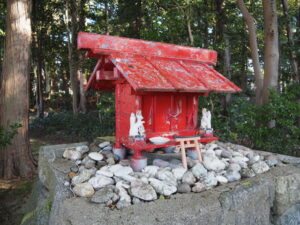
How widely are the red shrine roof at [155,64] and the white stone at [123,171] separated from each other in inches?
45.8

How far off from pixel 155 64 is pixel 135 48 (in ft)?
1.30

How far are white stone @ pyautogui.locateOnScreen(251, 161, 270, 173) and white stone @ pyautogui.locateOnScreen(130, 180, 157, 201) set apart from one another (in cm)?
177

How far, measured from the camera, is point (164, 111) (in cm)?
372

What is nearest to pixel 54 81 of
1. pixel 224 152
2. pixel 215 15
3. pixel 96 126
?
pixel 96 126

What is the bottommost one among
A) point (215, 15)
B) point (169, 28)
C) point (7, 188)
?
point (7, 188)

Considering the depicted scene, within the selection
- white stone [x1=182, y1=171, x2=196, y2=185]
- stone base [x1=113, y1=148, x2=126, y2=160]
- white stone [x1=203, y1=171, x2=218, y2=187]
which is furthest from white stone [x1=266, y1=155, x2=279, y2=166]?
stone base [x1=113, y1=148, x2=126, y2=160]

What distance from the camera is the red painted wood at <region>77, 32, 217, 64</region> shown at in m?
3.09

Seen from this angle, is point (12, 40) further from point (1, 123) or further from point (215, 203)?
point (215, 203)

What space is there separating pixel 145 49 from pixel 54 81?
2562cm

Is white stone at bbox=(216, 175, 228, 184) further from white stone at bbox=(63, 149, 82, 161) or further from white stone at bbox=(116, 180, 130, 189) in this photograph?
white stone at bbox=(63, 149, 82, 161)

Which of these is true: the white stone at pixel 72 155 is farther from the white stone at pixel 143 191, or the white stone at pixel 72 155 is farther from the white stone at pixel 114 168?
the white stone at pixel 143 191

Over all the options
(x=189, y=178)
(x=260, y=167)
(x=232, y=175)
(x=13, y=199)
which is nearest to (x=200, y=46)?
(x=260, y=167)

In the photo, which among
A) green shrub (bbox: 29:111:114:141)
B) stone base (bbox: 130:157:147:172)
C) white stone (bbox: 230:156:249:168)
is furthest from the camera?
green shrub (bbox: 29:111:114:141)

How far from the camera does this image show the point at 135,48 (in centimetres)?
343
